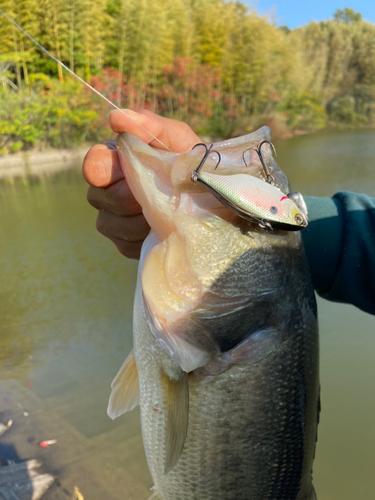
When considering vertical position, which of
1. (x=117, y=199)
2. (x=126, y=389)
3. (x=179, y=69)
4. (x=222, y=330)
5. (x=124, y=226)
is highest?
(x=179, y=69)

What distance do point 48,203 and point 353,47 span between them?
43.9 metres

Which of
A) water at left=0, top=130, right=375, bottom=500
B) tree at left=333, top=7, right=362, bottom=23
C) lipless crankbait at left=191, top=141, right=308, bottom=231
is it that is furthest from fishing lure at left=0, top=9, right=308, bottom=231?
Result: tree at left=333, top=7, right=362, bottom=23

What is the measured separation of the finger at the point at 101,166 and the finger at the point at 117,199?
0.04m

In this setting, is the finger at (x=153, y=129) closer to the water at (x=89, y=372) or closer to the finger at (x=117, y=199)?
the finger at (x=117, y=199)

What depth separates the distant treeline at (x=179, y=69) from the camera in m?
7.59

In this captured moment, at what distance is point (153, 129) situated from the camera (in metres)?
1.42

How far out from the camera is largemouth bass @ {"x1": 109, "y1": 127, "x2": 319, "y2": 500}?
1.02 meters

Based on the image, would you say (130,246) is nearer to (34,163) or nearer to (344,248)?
(344,248)

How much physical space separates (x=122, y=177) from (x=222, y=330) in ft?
2.36

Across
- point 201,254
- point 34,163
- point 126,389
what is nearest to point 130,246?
point 126,389

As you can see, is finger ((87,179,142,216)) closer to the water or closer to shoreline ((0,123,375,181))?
the water

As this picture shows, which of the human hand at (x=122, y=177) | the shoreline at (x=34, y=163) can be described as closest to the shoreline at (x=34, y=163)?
the shoreline at (x=34, y=163)

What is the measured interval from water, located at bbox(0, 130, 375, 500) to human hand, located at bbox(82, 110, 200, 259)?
62.3 inches

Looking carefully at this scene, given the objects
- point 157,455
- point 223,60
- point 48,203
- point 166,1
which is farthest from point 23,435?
point 223,60
